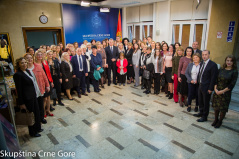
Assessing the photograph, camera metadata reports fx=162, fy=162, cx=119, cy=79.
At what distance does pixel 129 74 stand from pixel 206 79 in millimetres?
3374

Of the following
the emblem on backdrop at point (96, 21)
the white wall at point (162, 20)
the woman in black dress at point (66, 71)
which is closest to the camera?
the woman in black dress at point (66, 71)

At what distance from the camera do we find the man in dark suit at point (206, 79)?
3534 millimetres

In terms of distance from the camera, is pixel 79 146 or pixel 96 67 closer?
pixel 79 146

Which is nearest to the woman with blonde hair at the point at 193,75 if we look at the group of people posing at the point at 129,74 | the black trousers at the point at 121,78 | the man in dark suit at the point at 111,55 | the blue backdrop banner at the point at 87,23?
the group of people posing at the point at 129,74

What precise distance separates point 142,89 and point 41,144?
386 centimetres

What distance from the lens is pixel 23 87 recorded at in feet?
10.1

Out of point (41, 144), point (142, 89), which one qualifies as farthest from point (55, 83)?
point (142, 89)

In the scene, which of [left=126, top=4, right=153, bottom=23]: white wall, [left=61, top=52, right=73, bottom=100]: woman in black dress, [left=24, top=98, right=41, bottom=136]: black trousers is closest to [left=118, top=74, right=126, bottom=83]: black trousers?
[left=61, top=52, right=73, bottom=100]: woman in black dress

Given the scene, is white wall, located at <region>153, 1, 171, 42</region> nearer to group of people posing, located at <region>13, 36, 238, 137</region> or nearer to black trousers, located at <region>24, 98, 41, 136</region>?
group of people posing, located at <region>13, 36, 238, 137</region>

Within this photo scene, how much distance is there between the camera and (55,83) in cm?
460

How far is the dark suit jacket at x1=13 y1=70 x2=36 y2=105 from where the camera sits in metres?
3.00

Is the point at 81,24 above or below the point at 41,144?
above

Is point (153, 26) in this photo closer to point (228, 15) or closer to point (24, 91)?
point (228, 15)

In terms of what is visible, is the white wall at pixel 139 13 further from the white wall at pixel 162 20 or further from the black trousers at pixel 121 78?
the black trousers at pixel 121 78
